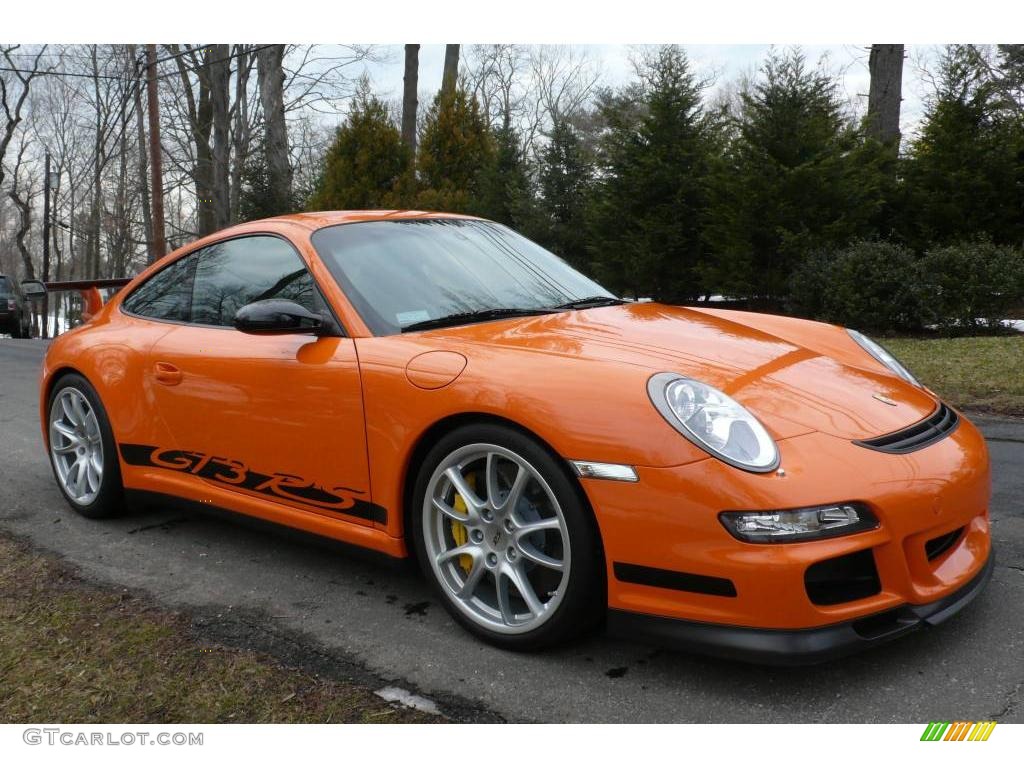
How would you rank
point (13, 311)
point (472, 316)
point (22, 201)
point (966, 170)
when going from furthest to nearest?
point (22, 201), point (13, 311), point (966, 170), point (472, 316)

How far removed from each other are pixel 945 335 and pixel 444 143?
11919 millimetres

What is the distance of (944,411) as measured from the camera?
3148 mm

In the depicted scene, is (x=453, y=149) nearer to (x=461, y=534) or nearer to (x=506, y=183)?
(x=506, y=183)

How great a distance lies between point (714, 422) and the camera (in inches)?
101

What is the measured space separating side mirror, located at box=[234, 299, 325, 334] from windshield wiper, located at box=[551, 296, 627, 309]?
0.97 metres

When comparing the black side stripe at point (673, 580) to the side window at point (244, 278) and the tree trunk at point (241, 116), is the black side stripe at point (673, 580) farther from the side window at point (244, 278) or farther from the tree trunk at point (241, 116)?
the tree trunk at point (241, 116)

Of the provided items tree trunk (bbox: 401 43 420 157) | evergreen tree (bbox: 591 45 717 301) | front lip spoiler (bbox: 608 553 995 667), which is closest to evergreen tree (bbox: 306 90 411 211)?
tree trunk (bbox: 401 43 420 157)

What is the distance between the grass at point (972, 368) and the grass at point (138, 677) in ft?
18.5

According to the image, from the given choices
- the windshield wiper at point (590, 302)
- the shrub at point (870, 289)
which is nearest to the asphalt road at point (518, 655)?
the windshield wiper at point (590, 302)

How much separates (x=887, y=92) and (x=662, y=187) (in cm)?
502

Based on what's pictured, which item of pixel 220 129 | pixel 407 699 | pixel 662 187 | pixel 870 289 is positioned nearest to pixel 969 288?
pixel 870 289

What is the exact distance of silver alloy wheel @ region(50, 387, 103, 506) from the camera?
4.47 metres

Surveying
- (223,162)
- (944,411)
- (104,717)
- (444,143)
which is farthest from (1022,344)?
(223,162)

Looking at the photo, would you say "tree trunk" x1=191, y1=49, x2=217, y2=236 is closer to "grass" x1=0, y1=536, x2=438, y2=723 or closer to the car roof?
the car roof
